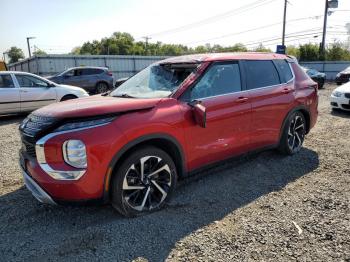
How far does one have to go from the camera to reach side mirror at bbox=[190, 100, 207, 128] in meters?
3.97

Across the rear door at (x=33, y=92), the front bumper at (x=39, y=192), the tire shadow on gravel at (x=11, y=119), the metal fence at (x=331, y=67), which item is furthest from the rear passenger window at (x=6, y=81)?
the metal fence at (x=331, y=67)

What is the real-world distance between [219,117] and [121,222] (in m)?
1.73

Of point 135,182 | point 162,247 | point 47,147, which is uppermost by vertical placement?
point 47,147

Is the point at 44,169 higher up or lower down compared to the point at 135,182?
higher up

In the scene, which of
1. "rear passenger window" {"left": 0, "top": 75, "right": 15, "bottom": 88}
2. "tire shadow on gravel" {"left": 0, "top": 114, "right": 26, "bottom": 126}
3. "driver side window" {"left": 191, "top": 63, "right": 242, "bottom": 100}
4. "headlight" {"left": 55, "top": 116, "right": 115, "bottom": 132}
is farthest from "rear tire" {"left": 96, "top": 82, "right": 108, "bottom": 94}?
"headlight" {"left": 55, "top": 116, "right": 115, "bottom": 132}

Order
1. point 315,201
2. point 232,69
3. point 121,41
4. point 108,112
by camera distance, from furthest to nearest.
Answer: point 121,41, point 232,69, point 315,201, point 108,112

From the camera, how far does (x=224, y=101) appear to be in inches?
173

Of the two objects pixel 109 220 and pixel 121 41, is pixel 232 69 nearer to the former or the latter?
pixel 109 220

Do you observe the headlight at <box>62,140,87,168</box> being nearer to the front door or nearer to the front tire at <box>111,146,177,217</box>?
the front tire at <box>111,146,177,217</box>

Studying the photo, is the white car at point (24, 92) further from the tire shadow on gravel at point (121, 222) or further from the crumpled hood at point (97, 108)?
the crumpled hood at point (97, 108)

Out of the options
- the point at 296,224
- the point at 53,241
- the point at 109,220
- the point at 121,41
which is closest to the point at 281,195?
the point at 296,224

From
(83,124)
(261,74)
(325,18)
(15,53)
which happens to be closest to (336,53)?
(325,18)

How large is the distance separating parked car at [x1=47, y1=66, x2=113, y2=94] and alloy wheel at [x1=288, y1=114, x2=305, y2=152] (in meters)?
13.9

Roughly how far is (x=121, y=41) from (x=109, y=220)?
93.0 m
